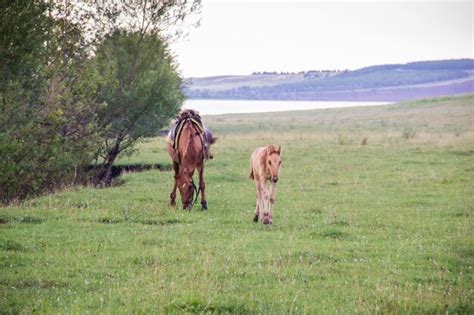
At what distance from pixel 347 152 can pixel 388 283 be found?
30875 mm

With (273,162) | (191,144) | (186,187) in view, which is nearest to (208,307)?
(273,162)

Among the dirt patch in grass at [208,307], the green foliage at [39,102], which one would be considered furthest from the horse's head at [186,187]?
the dirt patch in grass at [208,307]

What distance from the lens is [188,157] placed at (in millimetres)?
21344

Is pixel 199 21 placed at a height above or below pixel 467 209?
above

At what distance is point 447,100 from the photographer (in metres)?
104

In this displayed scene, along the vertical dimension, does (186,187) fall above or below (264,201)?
above

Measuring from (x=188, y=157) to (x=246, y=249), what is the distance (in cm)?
675

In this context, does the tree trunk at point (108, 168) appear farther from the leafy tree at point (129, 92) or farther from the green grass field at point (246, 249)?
the green grass field at point (246, 249)

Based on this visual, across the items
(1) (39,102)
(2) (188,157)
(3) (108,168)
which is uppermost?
(1) (39,102)

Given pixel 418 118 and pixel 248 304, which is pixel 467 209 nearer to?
pixel 248 304

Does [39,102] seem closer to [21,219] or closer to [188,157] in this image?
[21,219]

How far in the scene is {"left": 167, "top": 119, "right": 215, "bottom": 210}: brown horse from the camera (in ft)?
69.5

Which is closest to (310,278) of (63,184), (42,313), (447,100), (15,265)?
(42,313)

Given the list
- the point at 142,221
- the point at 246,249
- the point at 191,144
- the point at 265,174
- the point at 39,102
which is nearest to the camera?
the point at 246,249
